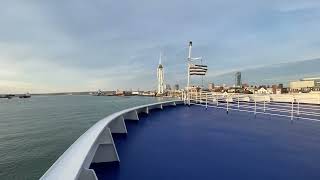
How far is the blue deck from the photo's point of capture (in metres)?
5.07

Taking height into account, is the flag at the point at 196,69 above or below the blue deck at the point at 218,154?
above

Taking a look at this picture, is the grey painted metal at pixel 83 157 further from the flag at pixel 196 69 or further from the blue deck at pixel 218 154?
the flag at pixel 196 69

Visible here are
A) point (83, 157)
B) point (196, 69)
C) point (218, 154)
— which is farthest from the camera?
point (196, 69)

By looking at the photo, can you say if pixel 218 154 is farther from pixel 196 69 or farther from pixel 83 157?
pixel 196 69

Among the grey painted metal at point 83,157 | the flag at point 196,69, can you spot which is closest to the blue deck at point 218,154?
the grey painted metal at point 83,157

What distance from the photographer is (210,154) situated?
256 inches

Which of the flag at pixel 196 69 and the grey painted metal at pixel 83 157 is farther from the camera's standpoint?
the flag at pixel 196 69

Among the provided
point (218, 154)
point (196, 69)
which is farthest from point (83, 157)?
point (196, 69)

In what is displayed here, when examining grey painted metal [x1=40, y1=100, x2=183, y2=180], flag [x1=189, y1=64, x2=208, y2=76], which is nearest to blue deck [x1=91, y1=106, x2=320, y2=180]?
grey painted metal [x1=40, y1=100, x2=183, y2=180]

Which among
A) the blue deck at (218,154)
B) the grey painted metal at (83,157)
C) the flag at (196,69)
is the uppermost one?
the flag at (196,69)

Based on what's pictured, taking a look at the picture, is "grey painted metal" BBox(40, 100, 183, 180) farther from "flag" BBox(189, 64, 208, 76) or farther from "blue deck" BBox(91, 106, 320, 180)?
"flag" BBox(189, 64, 208, 76)

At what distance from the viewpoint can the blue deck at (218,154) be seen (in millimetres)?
5070

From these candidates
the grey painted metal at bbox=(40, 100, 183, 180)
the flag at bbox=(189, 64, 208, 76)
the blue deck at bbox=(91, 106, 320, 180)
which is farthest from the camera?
the flag at bbox=(189, 64, 208, 76)

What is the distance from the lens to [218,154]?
256 inches
